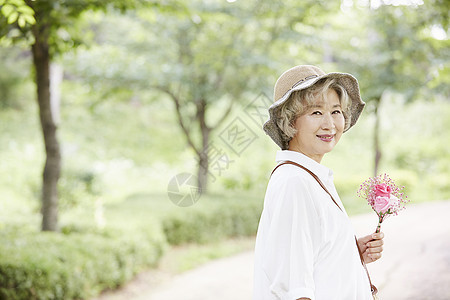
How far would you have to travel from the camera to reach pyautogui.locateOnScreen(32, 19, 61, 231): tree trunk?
16.0ft

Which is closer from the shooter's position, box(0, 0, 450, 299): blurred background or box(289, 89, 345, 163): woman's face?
box(289, 89, 345, 163): woman's face

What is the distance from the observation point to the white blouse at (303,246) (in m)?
1.26

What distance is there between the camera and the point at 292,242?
4.15 ft

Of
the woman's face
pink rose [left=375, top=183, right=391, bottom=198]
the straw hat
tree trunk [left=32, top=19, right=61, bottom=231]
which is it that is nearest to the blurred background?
tree trunk [left=32, top=19, right=61, bottom=231]

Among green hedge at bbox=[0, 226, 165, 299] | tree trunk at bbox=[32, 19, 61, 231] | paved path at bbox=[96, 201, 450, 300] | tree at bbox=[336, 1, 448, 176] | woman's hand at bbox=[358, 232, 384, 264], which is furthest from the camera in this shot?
tree at bbox=[336, 1, 448, 176]

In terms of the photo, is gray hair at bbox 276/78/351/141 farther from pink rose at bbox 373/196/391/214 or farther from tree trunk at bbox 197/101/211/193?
tree trunk at bbox 197/101/211/193

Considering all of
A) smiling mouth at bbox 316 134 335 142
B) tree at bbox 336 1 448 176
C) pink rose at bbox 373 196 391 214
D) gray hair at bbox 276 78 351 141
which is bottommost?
pink rose at bbox 373 196 391 214

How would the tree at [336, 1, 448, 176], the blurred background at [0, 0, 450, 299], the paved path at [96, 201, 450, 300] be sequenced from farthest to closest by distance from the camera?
the tree at [336, 1, 448, 176]
the blurred background at [0, 0, 450, 299]
the paved path at [96, 201, 450, 300]

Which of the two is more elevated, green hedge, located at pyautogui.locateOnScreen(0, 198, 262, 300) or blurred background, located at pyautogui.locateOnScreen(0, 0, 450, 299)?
blurred background, located at pyautogui.locateOnScreen(0, 0, 450, 299)

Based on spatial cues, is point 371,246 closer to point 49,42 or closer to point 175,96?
point 49,42

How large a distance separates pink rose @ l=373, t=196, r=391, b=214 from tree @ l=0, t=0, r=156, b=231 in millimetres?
3378

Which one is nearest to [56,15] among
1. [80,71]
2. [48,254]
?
[48,254]

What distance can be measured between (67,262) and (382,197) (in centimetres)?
371

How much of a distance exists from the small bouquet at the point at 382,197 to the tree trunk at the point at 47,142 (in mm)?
4205
